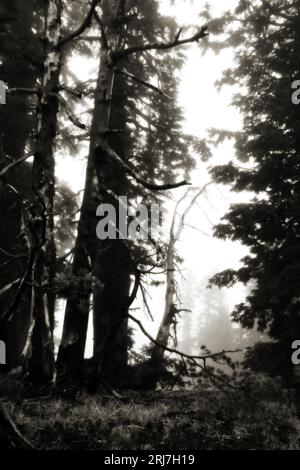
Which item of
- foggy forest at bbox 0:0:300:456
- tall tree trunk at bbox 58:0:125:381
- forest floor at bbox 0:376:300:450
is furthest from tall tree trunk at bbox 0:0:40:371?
forest floor at bbox 0:376:300:450

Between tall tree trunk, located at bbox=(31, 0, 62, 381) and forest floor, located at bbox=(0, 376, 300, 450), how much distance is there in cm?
80

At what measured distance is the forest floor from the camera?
3.82 meters

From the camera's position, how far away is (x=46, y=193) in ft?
19.2

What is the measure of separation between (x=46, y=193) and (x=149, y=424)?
143 inches

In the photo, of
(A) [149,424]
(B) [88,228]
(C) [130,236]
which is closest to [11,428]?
(A) [149,424]

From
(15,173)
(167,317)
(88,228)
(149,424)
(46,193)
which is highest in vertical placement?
(15,173)

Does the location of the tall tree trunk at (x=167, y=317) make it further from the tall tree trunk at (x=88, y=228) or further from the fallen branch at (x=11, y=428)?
the fallen branch at (x=11, y=428)

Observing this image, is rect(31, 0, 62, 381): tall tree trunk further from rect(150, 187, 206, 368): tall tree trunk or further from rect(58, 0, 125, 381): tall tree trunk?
rect(150, 187, 206, 368): tall tree trunk

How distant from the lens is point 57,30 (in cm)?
639

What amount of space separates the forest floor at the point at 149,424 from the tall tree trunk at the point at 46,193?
80 cm

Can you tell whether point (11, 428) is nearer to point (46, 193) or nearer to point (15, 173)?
point (46, 193)

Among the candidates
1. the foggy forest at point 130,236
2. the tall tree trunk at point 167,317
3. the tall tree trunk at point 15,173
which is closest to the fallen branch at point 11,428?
the foggy forest at point 130,236
